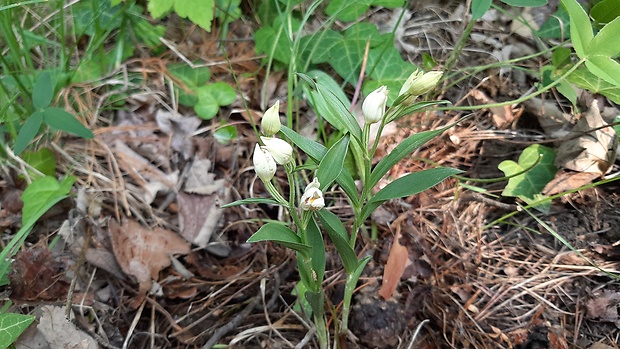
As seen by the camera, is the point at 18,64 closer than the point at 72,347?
No

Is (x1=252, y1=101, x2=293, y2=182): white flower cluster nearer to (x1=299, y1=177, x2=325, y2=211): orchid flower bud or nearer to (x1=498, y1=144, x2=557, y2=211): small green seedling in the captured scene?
(x1=299, y1=177, x2=325, y2=211): orchid flower bud

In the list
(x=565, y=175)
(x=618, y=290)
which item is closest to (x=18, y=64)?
(x=565, y=175)

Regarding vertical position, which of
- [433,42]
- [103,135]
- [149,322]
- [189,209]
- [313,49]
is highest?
[313,49]

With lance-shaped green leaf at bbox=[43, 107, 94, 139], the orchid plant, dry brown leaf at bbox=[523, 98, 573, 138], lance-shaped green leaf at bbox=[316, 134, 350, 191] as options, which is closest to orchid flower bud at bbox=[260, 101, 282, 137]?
the orchid plant

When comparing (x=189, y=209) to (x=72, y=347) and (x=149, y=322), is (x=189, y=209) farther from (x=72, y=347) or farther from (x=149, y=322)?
(x=72, y=347)

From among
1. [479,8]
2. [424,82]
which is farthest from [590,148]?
[424,82]

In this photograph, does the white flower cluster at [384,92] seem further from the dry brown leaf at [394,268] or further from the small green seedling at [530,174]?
the small green seedling at [530,174]

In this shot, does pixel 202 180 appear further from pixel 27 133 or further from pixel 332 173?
pixel 332 173
